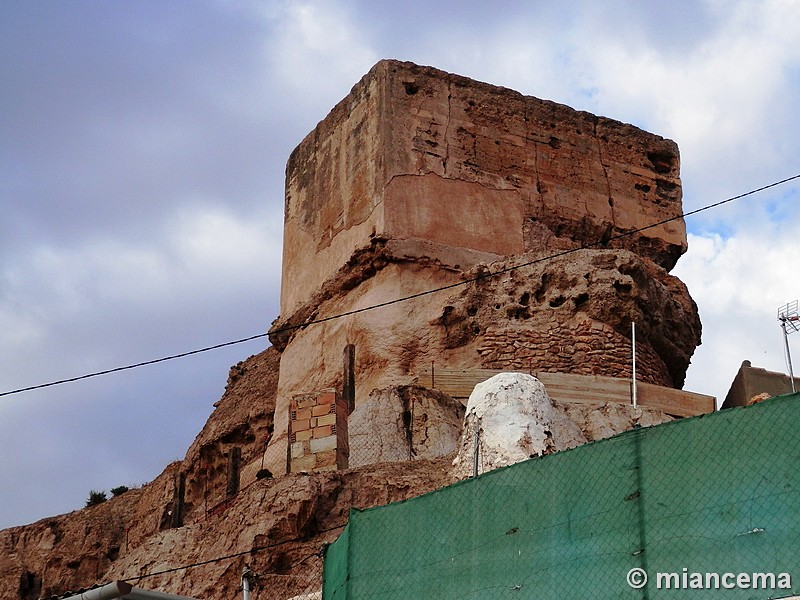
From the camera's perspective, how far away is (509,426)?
13883mm

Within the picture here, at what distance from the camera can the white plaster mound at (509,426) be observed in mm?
13664

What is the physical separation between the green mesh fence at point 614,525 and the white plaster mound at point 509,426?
2.44 metres

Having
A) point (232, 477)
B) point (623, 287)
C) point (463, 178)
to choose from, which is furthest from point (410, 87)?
point (232, 477)

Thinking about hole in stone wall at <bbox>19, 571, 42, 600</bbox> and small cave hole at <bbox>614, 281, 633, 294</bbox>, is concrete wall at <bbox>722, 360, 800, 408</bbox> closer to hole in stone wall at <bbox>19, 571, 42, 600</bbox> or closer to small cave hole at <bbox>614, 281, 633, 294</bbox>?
small cave hole at <bbox>614, 281, 633, 294</bbox>

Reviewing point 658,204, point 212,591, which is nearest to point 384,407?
point 212,591

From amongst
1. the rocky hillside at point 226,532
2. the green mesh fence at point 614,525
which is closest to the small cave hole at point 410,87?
the rocky hillside at point 226,532

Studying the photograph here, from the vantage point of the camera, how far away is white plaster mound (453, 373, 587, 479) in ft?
44.8

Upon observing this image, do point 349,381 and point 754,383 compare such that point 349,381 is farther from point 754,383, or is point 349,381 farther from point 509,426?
point 754,383

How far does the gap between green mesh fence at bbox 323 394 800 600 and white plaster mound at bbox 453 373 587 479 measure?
2.44 metres

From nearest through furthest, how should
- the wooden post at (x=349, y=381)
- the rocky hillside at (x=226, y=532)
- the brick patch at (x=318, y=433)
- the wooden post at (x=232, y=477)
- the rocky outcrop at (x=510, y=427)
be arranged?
1. the rocky outcrop at (x=510, y=427)
2. the rocky hillside at (x=226, y=532)
3. the brick patch at (x=318, y=433)
4. the wooden post at (x=232, y=477)
5. the wooden post at (x=349, y=381)

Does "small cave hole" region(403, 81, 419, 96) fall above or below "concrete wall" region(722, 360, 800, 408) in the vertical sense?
above

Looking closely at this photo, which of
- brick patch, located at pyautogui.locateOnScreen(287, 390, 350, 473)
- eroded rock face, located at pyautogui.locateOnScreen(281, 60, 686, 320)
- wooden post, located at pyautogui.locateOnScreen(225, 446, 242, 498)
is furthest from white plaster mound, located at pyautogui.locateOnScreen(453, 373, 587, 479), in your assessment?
eroded rock face, located at pyautogui.locateOnScreen(281, 60, 686, 320)

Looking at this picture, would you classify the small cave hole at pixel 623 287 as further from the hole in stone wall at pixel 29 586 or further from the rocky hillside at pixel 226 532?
the hole in stone wall at pixel 29 586

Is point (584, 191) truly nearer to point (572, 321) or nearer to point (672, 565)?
point (572, 321)
